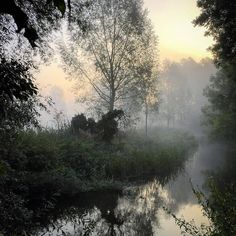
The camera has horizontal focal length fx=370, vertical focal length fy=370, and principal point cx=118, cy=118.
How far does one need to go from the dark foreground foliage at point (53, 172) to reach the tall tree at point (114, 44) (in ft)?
34.4

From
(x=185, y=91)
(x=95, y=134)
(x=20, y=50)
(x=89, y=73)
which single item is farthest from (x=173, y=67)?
(x=20, y=50)

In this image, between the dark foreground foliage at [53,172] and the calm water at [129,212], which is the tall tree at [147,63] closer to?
the dark foreground foliage at [53,172]

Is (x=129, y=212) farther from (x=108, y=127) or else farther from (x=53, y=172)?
(x=108, y=127)

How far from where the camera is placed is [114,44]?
1248 inches

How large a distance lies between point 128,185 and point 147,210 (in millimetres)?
3962

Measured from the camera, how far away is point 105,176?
58.2ft

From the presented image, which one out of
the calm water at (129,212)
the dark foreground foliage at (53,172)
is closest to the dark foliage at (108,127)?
the dark foreground foliage at (53,172)

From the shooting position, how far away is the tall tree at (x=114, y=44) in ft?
102

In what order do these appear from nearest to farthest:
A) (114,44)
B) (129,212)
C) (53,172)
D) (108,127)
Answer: (129,212) → (53,172) → (108,127) → (114,44)

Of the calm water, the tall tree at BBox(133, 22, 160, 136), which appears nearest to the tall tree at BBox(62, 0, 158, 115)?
the tall tree at BBox(133, 22, 160, 136)

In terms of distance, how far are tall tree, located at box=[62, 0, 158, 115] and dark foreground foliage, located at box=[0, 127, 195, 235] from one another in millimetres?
10491

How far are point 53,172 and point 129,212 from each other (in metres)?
3.46

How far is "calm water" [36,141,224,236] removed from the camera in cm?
1080

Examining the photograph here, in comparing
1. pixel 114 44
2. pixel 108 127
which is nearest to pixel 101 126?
pixel 108 127
